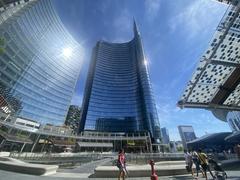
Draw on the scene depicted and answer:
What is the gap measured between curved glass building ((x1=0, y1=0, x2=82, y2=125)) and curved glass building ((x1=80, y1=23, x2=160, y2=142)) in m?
17.8

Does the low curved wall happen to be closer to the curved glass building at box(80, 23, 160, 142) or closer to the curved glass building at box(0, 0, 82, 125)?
the curved glass building at box(0, 0, 82, 125)

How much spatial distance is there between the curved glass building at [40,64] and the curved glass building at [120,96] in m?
17.8

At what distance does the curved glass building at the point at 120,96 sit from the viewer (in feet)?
284

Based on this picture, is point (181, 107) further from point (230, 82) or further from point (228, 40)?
point (228, 40)

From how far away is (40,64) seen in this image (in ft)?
270

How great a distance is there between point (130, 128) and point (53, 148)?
4410cm

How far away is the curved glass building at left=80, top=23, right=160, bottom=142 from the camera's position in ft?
284

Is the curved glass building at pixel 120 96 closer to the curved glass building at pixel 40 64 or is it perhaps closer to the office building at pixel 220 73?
the curved glass building at pixel 40 64

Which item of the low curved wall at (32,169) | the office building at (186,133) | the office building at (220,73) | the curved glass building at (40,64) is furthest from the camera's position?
the office building at (186,133)

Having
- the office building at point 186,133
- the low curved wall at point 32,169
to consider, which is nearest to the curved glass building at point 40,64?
the low curved wall at point 32,169

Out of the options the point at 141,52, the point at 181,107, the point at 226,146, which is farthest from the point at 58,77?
the point at 226,146

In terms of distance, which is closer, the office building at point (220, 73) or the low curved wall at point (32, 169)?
the office building at point (220, 73)

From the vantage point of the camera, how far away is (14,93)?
63.5m

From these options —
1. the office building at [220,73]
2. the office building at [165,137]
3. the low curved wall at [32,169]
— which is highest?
the office building at [165,137]
